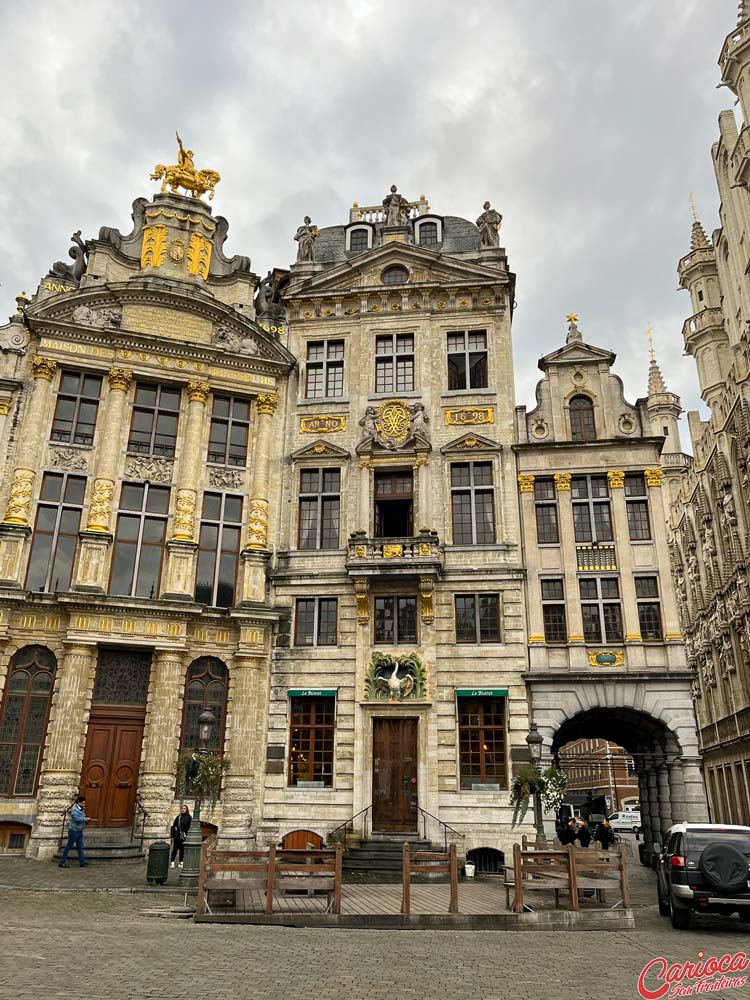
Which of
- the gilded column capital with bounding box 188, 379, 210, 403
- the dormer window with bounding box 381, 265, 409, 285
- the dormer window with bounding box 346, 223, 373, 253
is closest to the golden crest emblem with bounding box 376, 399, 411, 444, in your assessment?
the dormer window with bounding box 381, 265, 409, 285

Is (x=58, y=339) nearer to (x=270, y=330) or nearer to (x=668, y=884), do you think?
(x=270, y=330)

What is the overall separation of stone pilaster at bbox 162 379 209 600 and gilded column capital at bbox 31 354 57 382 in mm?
5073

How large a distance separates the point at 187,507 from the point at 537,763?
49.7 feet

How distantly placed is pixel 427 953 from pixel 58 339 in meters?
25.2

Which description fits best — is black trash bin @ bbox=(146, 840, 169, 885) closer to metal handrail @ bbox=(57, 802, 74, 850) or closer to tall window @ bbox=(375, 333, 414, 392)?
metal handrail @ bbox=(57, 802, 74, 850)

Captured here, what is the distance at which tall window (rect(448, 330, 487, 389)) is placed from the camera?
30.8 m

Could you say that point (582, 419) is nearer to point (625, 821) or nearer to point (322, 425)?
point (322, 425)

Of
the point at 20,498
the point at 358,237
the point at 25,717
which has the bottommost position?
the point at 25,717

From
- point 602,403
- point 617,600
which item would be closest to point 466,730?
point 617,600

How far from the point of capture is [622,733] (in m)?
29.8

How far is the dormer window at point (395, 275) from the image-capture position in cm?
3256

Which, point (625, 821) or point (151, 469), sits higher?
point (151, 469)

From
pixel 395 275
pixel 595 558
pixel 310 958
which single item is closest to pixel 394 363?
pixel 395 275

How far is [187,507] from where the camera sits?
2794 cm
